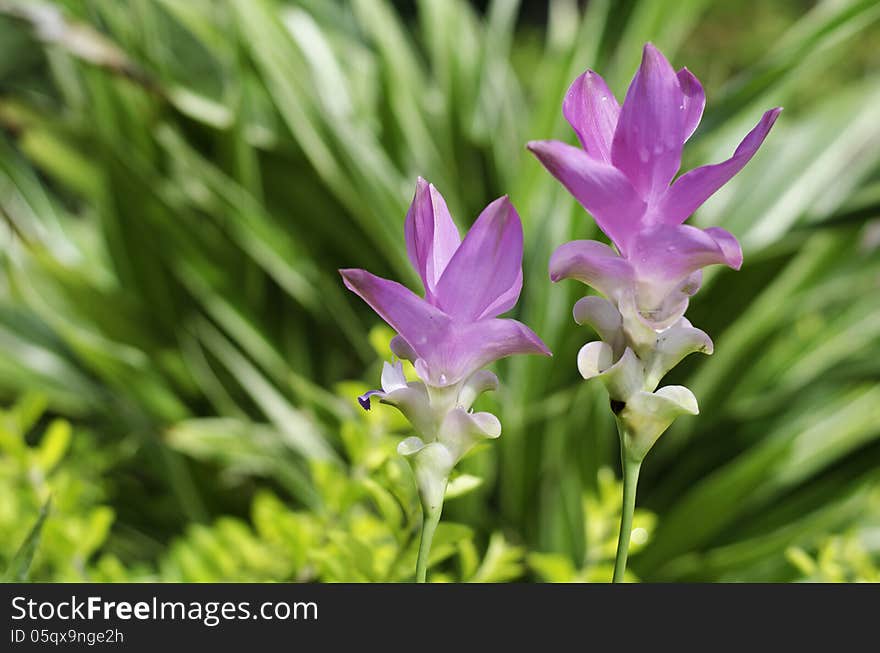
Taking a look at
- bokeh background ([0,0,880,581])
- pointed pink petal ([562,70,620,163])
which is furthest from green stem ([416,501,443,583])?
bokeh background ([0,0,880,581])

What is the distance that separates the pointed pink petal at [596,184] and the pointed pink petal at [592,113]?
0.7 inches

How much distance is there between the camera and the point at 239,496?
41.9 inches

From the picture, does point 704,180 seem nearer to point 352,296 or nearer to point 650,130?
point 650,130

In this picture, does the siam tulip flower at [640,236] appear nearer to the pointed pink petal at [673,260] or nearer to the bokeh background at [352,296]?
the pointed pink petal at [673,260]

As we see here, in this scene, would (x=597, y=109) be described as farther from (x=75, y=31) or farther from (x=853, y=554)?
(x=75, y=31)

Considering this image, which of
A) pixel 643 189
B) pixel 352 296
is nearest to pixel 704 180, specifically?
pixel 643 189

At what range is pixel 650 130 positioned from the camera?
8.8 inches

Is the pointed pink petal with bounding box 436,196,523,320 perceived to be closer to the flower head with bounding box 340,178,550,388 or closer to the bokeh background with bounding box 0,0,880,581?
the flower head with bounding box 340,178,550,388

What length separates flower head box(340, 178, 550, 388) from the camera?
22 centimetres

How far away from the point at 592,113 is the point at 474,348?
0.07 meters

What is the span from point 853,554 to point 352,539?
27 cm

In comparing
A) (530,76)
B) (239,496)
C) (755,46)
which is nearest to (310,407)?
(239,496)

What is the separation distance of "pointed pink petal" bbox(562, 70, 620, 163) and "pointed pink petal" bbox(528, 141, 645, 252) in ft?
0.06

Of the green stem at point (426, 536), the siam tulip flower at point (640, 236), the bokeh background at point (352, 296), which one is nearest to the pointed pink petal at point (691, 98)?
the siam tulip flower at point (640, 236)
